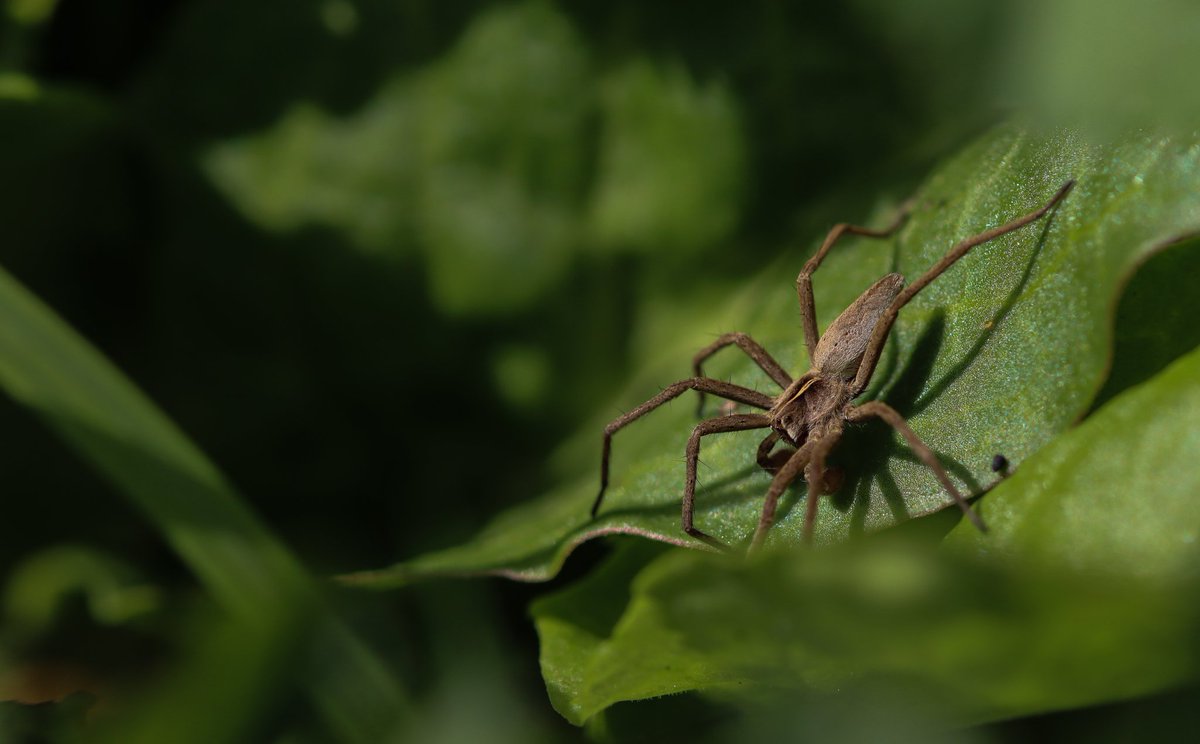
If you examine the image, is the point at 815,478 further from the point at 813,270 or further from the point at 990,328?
the point at 813,270

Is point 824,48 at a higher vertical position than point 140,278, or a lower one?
higher

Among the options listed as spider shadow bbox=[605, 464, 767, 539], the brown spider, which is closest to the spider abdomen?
the brown spider

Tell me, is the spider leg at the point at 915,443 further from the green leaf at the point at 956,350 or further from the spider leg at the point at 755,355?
the spider leg at the point at 755,355

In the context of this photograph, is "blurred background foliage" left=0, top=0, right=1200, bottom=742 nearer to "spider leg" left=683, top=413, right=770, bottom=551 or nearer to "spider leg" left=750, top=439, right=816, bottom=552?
"spider leg" left=683, top=413, right=770, bottom=551

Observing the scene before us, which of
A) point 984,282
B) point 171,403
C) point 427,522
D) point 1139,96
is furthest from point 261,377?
point 1139,96

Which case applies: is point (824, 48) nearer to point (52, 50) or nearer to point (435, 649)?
point (435, 649)

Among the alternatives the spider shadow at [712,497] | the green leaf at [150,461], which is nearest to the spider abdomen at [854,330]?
the spider shadow at [712,497]
